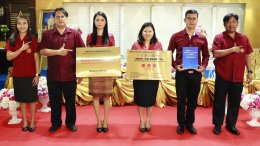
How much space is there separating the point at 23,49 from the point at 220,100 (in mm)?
2272

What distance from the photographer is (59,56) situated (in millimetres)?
3008

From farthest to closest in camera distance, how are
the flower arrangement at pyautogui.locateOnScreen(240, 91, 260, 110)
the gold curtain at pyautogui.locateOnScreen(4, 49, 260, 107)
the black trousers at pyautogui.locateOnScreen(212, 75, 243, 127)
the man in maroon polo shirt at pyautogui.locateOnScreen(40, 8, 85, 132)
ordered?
1. the gold curtain at pyautogui.locateOnScreen(4, 49, 260, 107)
2. the flower arrangement at pyautogui.locateOnScreen(240, 91, 260, 110)
3. the black trousers at pyautogui.locateOnScreen(212, 75, 243, 127)
4. the man in maroon polo shirt at pyautogui.locateOnScreen(40, 8, 85, 132)

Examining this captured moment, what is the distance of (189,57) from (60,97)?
5.01ft

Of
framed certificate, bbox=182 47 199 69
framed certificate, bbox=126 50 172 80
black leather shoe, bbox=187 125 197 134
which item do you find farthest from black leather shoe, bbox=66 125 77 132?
framed certificate, bbox=182 47 199 69

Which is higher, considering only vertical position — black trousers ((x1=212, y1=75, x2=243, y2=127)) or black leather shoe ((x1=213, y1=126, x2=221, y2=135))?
black trousers ((x1=212, y1=75, x2=243, y2=127))

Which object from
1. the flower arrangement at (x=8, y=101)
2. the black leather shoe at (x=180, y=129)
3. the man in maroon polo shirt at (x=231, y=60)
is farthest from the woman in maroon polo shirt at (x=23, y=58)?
the man in maroon polo shirt at (x=231, y=60)

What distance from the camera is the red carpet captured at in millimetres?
2980

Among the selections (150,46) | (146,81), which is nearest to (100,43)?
(150,46)

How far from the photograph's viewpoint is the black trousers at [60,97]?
3125 mm

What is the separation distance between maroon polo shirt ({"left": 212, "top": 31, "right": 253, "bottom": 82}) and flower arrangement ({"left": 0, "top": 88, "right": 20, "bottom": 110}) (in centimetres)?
255

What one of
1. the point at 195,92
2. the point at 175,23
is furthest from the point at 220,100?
the point at 175,23

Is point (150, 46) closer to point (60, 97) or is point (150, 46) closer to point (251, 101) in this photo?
point (60, 97)

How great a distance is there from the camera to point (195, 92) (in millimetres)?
3104

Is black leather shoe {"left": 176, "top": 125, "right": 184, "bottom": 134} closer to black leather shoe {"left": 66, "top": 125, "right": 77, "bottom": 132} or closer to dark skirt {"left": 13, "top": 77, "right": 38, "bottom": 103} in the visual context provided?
black leather shoe {"left": 66, "top": 125, "right": 77, "bottom": 132}
